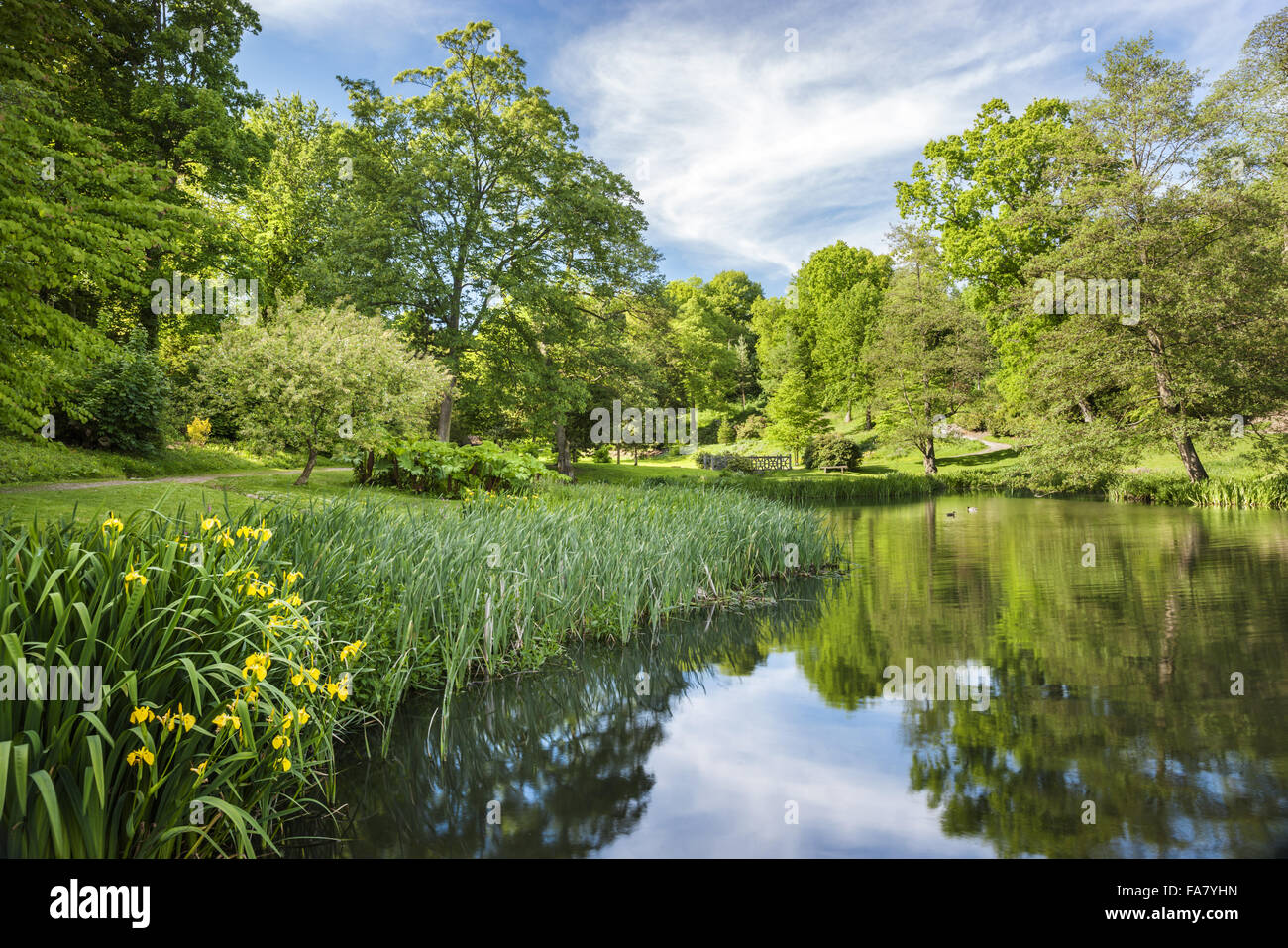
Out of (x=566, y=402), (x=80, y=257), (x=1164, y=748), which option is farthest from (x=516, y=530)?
(x=566, y=402)

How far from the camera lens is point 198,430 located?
65.8ft

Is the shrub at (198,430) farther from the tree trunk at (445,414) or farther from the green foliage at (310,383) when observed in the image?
the green foliage at (310,383)

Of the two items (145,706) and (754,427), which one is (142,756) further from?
(754,427)

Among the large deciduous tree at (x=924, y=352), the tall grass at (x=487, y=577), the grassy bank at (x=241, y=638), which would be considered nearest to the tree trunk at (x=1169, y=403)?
the large deciduous tree at (x=924, y=352)

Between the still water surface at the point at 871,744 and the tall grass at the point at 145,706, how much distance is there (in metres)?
0.66

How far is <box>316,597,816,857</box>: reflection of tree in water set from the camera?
3.31 m

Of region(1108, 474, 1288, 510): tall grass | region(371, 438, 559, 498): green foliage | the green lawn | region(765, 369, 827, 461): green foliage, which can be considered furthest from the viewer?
region(765, 369, 827, 461): green foliage

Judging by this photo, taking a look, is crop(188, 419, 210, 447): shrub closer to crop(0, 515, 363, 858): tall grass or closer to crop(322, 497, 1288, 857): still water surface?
crop(322, 497, 1288, 857): still water surface

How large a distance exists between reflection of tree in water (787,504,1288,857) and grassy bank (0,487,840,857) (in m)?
2.72

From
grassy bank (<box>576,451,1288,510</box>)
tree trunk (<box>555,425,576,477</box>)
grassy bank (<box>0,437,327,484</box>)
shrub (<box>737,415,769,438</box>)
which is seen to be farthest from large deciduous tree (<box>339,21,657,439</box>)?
shrub (<box>737,415,769,438</box>)

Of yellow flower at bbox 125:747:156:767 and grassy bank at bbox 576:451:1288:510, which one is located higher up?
grassy bank at bbox 576:451:1288:510

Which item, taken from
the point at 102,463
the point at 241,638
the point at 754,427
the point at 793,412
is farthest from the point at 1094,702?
the point at 754,427

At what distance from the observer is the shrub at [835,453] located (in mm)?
32188
